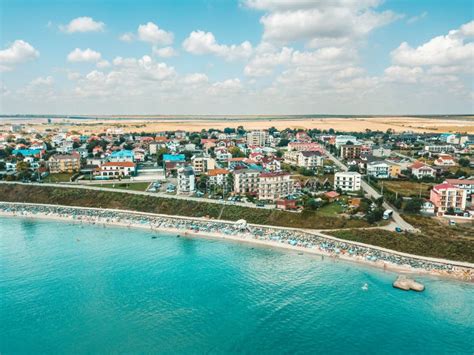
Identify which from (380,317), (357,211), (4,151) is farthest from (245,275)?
(4,151)

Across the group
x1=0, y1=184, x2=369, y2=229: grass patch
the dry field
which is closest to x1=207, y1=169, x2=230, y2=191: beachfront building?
x1=0, y1=184, x2=369, y2=229: grass patch

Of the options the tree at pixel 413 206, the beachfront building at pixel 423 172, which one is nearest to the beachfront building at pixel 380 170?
the beachfront building at pixel 423 172

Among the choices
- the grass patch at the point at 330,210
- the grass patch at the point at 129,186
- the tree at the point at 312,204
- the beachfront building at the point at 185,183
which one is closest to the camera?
the grass patch at the point at 330,210

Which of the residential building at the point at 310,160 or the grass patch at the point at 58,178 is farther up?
the residential building at the point at 310,160

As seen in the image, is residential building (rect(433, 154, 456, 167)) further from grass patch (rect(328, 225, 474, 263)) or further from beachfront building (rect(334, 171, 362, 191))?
grass patch (rect(328, 225, 474, 263))

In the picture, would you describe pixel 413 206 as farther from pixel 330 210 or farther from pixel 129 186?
pixel 129 186

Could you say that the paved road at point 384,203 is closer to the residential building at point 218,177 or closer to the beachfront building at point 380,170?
the beachfront building at point 380,170

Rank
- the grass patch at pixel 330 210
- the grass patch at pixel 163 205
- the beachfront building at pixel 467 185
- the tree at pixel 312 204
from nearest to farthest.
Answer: the grass patch at pixel 163 205 → the grass patch at pixel 330 210 → the tree at pixel 312 204 → the beachfront building at pixel 467 185
